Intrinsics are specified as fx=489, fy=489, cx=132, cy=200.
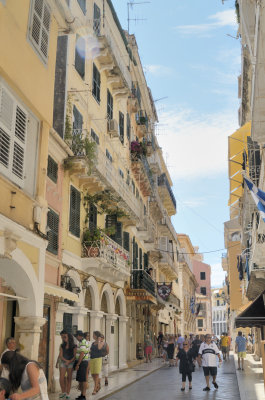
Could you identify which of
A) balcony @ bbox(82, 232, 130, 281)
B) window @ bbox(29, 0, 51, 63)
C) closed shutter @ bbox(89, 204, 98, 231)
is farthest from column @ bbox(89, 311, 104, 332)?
window @ bbox(29, 0, 51, 63)

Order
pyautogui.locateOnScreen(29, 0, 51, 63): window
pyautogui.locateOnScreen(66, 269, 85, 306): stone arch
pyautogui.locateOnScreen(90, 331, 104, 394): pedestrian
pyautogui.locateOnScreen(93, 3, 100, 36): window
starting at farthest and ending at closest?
pyautogui.locateOnScreen(93, 3, 100, 36): window → pyautogui.locateOnScreen(66, 269, 85, 306): stone arch → pyautogui.locateOnScreen(90, 331, 104, 394): pedestrian → pyautogui.locateOnScreen(29, 0, 51, 63): window

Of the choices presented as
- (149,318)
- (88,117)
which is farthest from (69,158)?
(149,318)

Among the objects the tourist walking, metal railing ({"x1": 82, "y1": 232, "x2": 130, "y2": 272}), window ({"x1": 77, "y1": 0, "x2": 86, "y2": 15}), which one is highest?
window ({"x1": 77, "y1": 0, "x2": 86, "y2": 15})

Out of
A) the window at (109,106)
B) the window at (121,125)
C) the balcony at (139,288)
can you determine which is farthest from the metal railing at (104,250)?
the window at (121,125)

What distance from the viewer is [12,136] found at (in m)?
8.32

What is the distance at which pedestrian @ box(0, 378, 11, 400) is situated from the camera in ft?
15.3

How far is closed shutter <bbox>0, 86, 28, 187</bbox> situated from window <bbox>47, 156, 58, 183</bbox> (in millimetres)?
5693

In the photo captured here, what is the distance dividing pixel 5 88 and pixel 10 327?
6.24 meters

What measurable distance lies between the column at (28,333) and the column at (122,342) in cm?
1434

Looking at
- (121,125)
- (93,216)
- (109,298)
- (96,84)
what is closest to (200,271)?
(121,125)

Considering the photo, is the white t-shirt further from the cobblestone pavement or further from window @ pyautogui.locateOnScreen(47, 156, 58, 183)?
window @ pyautogui.locateOnScreen(47, 156, 58, 183)

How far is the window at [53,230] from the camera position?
14.3 meters

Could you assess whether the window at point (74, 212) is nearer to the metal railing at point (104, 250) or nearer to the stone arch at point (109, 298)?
the metal railing at point (104, 250)

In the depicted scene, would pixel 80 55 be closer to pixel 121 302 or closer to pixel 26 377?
pixel 121 302
